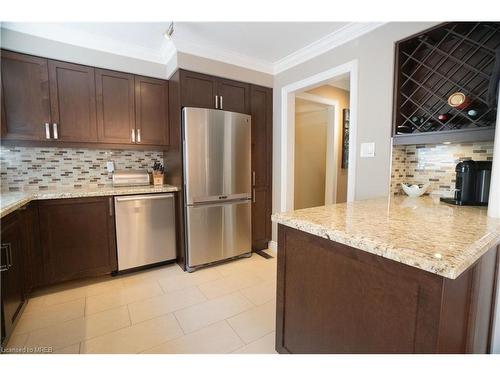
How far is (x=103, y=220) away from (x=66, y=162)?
→ 2.82 feet

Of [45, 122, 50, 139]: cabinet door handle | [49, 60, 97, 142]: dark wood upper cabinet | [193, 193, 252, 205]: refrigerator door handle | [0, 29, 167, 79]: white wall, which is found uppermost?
[0, 29, 167, 79]: white wall

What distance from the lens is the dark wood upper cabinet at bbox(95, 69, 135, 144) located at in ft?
7.84

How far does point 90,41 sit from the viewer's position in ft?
7.49

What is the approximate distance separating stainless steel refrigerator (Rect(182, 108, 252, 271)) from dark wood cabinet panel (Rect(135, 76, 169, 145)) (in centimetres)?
49

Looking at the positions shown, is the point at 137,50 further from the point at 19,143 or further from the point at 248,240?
Answer: the point at 248,240

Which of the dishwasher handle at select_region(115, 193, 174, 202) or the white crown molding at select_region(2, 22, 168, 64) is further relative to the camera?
the dishwasher handle at select_region(115, 193, 174, 202)

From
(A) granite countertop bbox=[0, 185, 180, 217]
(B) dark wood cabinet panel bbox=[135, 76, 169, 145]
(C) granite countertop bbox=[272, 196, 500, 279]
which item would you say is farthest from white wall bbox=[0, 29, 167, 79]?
(C) granite countertop bbox=[272, 196, 500, 279]

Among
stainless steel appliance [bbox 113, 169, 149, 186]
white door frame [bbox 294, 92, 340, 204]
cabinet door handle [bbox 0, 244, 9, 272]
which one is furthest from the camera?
white door frame [bbox 294, 92, 340, 204]

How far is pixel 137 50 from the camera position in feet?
8.19

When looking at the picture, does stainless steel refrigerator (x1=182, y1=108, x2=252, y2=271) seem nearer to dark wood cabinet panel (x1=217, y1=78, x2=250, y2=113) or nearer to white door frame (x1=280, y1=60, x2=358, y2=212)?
dark wood cabinet panel (x1=217, y1=78, x2=250, y2=113)

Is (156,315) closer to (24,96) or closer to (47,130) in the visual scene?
(47,130)

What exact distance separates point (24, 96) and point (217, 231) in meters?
2.16

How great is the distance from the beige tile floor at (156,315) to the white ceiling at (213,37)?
2313mm

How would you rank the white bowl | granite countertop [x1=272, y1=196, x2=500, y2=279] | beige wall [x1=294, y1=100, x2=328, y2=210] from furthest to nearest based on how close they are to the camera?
1. beige wall [x1=294, y1=100, x2=328, y2=210]
2. the white bowl
3. granite countertop [x1=272, y1=196, x2=500, y2=279]
